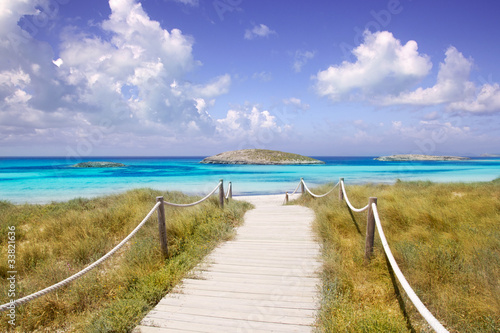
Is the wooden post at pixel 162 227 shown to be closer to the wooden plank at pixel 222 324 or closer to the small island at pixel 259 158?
the wooden plank at pixel 222 324

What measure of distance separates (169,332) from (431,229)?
5257mm

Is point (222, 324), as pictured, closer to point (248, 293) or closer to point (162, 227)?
point (248, 293)

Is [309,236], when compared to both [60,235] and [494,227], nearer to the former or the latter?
[494,227]

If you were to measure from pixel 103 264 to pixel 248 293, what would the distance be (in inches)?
139

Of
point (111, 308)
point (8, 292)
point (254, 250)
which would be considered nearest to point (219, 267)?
point (254, 250)

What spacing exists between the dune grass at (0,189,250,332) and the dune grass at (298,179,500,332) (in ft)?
8.30

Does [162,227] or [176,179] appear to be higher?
[162,227]

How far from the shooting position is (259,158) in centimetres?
7238

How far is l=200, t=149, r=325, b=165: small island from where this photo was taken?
236 ft

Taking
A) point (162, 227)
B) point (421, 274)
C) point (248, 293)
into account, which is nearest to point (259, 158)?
point (162, 227)

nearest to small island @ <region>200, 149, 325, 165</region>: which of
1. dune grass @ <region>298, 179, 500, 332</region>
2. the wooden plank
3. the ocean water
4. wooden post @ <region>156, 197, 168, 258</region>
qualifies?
the ocean water

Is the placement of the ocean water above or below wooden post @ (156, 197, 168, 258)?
below

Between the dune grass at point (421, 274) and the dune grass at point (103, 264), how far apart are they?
2.53 m

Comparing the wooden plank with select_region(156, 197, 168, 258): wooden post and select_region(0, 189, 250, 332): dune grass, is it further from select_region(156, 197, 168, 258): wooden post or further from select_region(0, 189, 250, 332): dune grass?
select_region(156, 197, 168, 258): wooden post
